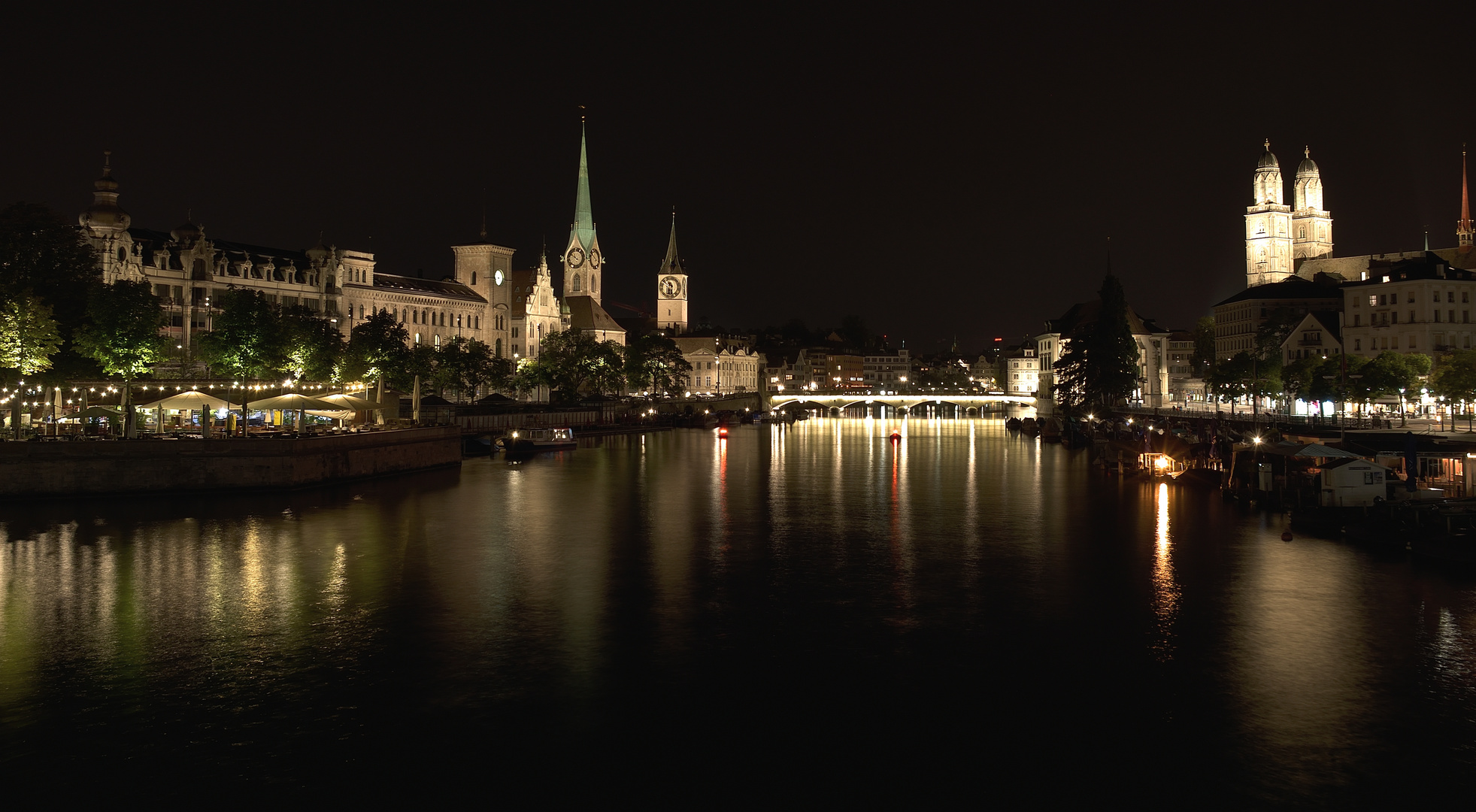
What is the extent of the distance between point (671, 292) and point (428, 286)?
81446mm

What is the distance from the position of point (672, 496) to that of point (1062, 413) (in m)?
62.2

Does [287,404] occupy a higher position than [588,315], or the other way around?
[588,315]

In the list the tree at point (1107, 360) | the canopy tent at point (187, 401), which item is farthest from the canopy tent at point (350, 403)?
the tree at point (1107, 360)

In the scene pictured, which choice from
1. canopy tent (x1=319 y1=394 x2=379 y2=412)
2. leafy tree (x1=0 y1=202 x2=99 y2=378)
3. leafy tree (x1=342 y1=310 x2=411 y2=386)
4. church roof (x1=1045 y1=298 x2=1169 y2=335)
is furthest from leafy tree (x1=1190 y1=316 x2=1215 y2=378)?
leafy tree (x1=0 y1=202 x2=99 y2=378)

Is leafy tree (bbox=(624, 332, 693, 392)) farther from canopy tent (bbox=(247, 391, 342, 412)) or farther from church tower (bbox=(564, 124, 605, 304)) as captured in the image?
canopy tent (bbox=(247, 391, 342, 412))

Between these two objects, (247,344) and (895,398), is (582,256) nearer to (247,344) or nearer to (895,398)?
(895,398)

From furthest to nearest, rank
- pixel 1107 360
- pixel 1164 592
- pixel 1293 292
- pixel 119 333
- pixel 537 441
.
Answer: pixel 1293 292 → pixel 1107 360 → pixel 537 441 → pixel 119 333 → pixel 1164 592

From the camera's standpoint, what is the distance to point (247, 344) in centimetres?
5962

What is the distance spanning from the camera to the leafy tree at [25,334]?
4400 cm

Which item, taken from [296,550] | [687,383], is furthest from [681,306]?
[296,550]

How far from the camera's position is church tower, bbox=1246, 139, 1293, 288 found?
154 metres

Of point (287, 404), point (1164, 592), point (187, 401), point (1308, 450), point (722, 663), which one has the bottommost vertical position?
point (722, 663)

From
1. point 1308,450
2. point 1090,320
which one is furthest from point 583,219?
point 1308,450

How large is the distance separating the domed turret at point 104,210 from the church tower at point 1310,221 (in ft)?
476
